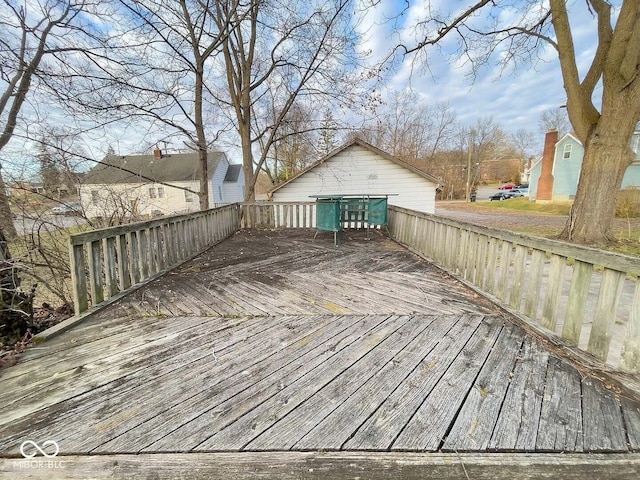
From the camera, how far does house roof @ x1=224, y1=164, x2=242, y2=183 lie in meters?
28.2

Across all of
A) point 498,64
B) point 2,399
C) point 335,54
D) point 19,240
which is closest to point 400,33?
point 335,54

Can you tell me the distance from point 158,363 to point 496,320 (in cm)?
287

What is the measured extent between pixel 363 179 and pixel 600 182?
257 inches

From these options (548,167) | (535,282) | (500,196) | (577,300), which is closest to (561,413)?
(577,300)

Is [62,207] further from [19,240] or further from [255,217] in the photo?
[255,217]

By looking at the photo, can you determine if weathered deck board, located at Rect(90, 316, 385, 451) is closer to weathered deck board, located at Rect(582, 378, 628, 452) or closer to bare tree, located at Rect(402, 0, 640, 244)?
weathered deck board, located at Rect(582, 378, 628, 452)

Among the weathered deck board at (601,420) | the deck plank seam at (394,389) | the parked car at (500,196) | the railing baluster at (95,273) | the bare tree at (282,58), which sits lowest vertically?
the deck plank seam at (394,389)

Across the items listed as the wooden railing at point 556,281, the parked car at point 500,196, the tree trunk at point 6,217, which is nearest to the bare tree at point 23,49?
the tree trunk at point 6,217

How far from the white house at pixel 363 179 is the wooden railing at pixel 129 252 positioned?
545 centimetres

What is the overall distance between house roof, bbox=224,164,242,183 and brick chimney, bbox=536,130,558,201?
91.9ft

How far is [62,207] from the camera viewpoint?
14.4ft

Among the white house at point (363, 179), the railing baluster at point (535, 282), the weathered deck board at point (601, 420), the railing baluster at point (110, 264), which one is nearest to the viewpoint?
the weathered deck board at point (601, 420)

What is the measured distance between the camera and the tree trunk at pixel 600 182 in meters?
6.39

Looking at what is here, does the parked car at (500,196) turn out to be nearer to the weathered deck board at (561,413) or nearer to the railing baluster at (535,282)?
A: the railing baluster at (535,282)
